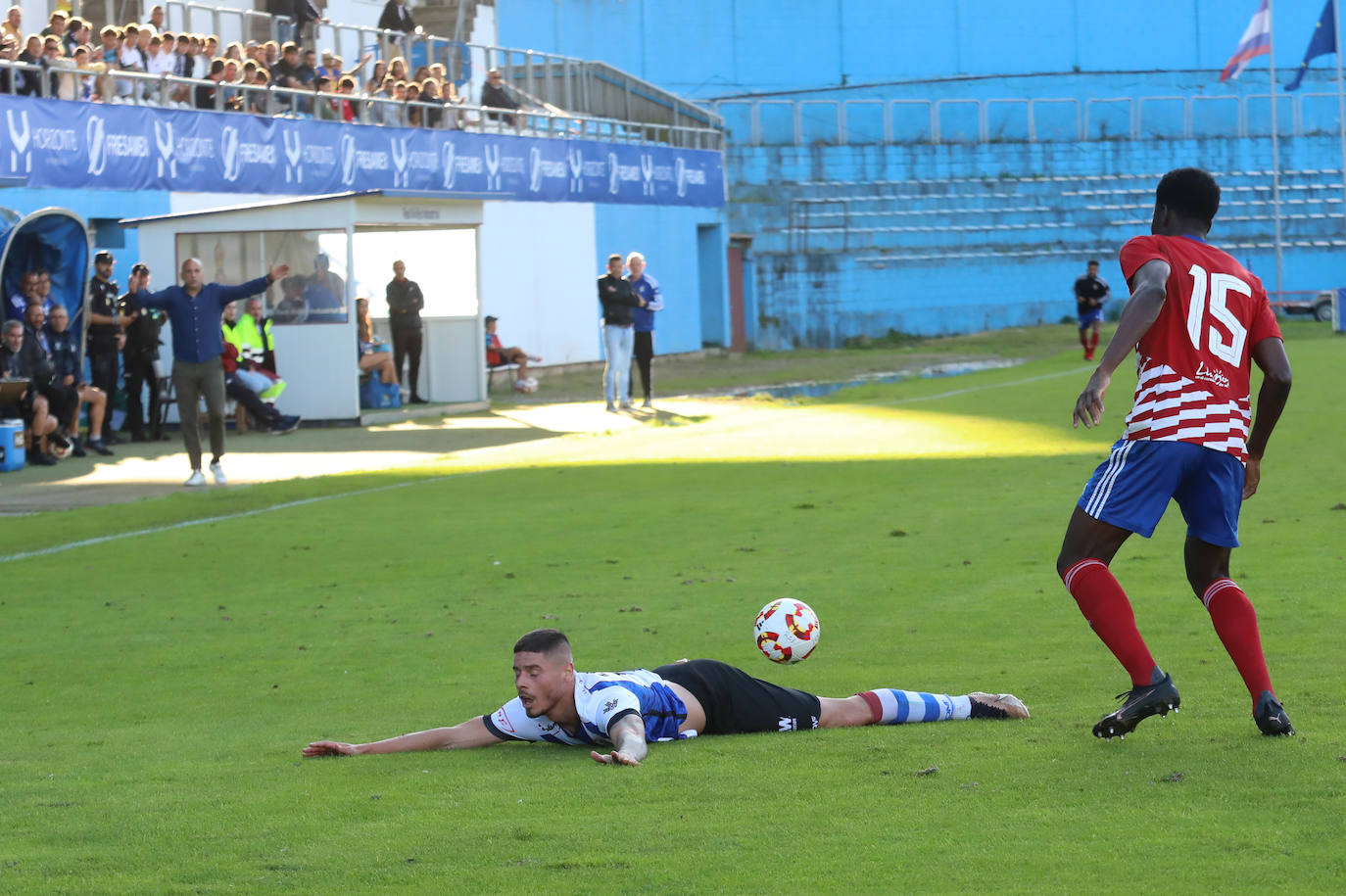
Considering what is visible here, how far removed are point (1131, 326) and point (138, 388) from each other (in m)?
19.6

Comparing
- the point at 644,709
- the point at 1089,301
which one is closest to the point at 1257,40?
the point at 1089,301

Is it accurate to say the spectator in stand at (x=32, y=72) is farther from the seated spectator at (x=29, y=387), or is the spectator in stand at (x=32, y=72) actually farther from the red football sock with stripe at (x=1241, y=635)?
the red football sock with stripe at (x=1241, y=635)

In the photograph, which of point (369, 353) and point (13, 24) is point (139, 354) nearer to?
point (369, 353)

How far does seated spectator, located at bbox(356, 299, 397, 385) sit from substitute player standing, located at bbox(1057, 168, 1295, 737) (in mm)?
22128

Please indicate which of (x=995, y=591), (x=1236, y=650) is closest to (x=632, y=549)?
(x=995, y=591)

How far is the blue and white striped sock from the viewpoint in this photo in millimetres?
6922

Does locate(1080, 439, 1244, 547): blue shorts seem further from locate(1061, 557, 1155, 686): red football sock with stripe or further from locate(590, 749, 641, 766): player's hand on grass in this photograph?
locate(590, 749, 641, 766): player's hand on grass

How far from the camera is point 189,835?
5.50m

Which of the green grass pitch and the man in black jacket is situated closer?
the green grass pitch

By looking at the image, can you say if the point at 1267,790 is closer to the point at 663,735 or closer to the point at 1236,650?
the point at 1236,650

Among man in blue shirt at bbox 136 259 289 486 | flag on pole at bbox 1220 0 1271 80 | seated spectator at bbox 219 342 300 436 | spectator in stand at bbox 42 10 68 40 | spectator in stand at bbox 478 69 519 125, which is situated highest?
flag on pole at bbox 1220 0 1271 80

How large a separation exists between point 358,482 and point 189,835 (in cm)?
1291

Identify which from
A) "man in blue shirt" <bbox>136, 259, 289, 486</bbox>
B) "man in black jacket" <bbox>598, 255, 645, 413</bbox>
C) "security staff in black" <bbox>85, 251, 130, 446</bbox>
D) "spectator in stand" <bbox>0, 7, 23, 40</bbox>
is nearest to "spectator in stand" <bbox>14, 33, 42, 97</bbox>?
"spectator in stand" <bbox>0, 7, 23, 40</bbox>

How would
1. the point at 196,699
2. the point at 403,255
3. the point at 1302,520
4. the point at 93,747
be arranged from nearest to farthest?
the point at 93,747
the point at 196,699
the point at 1302,520
the point at 403,255
